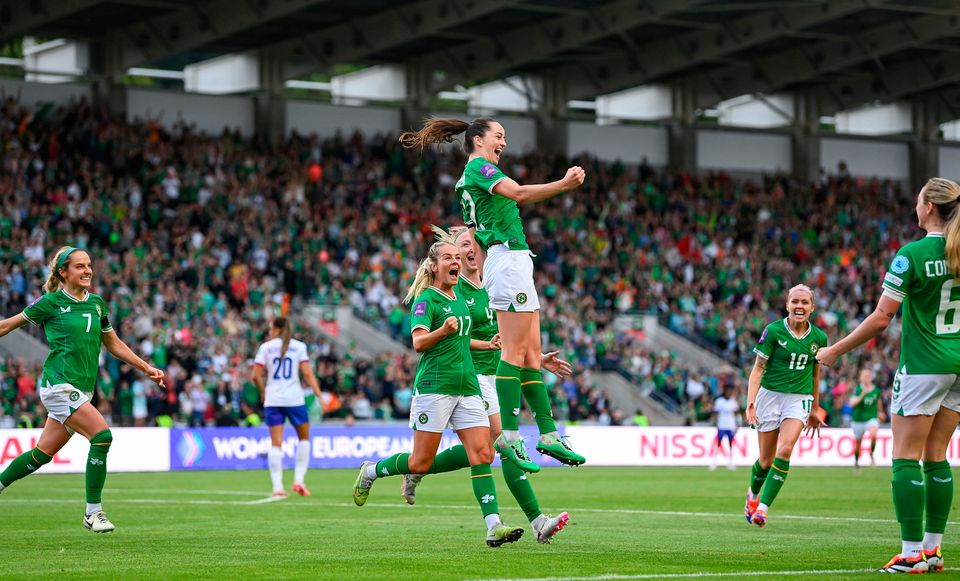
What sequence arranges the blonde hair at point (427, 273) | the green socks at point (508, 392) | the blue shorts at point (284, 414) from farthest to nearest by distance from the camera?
the blue shorts at point (284, 414) → the green socks at point (508, 392) → the blonde hair at point (427, 273)

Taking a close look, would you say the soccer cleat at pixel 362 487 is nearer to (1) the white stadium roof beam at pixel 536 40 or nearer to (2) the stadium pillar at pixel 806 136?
(1) the white stadium roof beam at pixel 536 40

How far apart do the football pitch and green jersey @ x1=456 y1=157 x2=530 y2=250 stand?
2.49 m

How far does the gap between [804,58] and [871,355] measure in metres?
11.7

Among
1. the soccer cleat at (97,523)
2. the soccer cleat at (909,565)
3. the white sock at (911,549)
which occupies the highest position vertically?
the white sock at (911,549)

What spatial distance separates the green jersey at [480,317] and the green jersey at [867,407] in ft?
58.9

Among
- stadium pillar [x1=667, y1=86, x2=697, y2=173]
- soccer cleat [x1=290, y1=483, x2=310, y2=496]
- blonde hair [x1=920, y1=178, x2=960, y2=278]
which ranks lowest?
soccer cleat [x1=290, y1=483, x2=310, y2=496]

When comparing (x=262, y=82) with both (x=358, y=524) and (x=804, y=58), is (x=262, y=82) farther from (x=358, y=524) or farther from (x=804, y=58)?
(x=358, y=524)

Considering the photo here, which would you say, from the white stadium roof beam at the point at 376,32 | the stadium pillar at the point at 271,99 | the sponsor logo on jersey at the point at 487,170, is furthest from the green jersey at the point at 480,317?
the stadium pillar at the point at 271,99

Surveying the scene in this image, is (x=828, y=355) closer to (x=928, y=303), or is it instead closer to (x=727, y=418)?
(x=928, y=303)

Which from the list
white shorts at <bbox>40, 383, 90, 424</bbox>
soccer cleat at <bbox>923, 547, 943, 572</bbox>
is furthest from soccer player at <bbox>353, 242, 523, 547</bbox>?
white shorts at <bbox>40, 383, 90, 424</bbox>

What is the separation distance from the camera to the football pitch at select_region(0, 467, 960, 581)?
9.88 m

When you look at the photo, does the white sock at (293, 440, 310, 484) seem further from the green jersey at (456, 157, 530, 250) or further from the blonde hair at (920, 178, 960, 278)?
the blonde hair at (920, 178, 960, 278)

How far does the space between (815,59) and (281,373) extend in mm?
33161

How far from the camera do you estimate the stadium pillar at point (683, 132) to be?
171 feet
